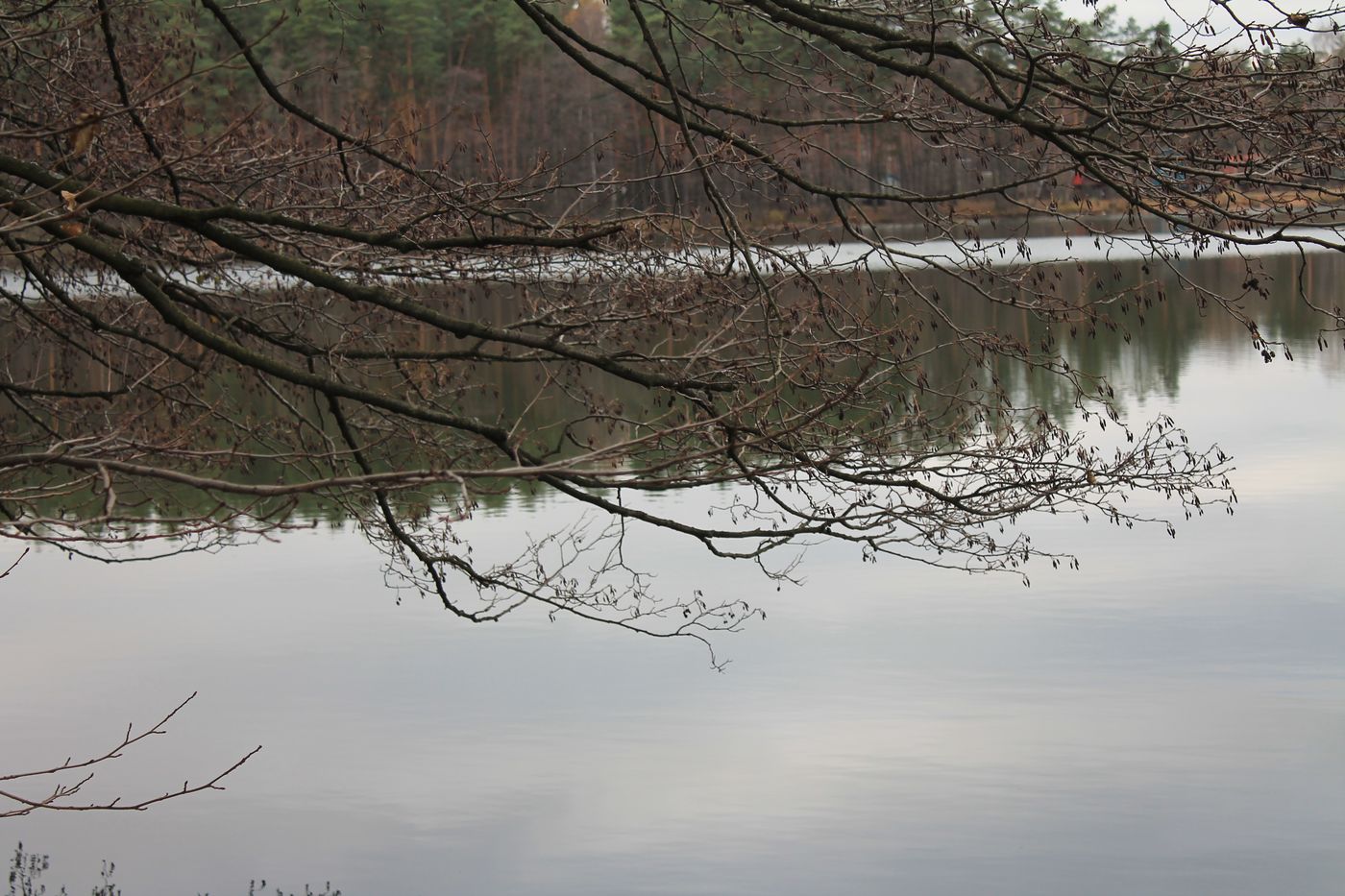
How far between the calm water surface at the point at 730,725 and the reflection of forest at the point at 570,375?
1484 millimetres

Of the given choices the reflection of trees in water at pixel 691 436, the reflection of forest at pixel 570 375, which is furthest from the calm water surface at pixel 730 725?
the reflection of trees in water at pixel 691 436

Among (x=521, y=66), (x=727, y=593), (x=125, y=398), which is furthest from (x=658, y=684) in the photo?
(x=521, y=66)

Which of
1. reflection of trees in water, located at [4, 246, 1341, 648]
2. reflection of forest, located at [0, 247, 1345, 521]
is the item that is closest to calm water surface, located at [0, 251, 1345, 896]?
reflection of forest, located at [0, 247, 1345, 521]

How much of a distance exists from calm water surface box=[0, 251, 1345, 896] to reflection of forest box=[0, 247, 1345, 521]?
1.48 m

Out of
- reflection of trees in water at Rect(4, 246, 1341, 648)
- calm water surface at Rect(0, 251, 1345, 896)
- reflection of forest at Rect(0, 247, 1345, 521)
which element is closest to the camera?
reflection of trees in water at Rect(4, 246, 1341, 648)

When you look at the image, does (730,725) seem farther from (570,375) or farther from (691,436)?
(691,436)

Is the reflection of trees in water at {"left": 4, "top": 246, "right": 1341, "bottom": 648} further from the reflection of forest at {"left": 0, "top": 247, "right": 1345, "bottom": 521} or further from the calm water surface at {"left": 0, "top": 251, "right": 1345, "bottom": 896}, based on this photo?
the calm water surface at {"left": 0, "top": 251, "right": 1345, "bottom": 896}

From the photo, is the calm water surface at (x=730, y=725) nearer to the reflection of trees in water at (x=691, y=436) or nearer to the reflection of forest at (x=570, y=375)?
the reflection of forest at (x=570, y=375)

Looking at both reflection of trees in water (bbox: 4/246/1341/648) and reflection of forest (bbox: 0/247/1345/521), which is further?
reflection of forest (bbox: 0/247/1345/521)

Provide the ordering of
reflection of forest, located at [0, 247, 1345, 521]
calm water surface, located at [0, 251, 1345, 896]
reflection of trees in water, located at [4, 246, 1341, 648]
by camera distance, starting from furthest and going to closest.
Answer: calm water surface, located at [0, 251, 1345, 896] < reflection of forest, located at [0, 247, 1345, 521] < reflection of trees in water, located at [4, 246, 1341, 648]

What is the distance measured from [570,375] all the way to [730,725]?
3.59m

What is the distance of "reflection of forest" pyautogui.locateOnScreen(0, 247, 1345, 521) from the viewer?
7.62 metres

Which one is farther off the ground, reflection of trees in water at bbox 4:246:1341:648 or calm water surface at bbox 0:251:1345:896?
reflection of trees in water at bbox 4:246:1341:648

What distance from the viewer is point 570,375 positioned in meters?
8.31
